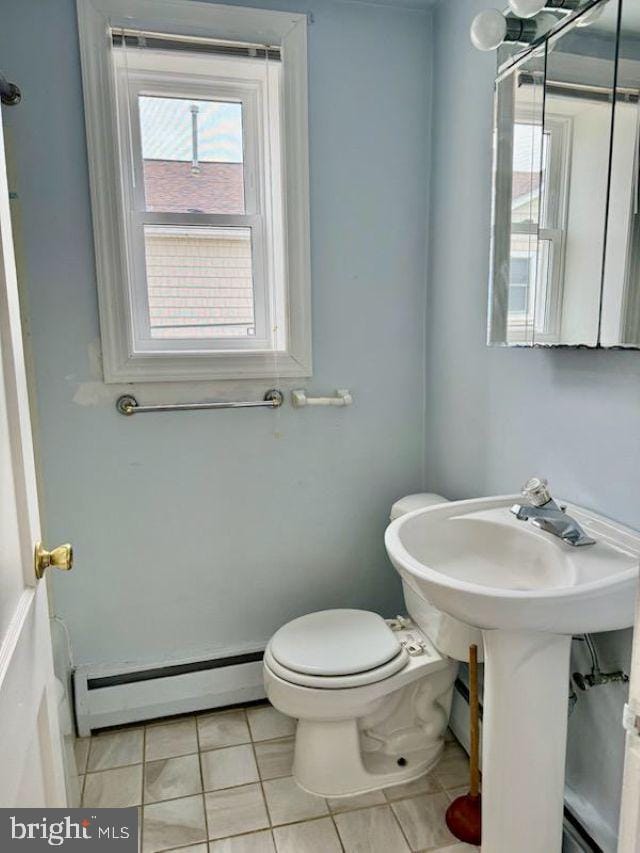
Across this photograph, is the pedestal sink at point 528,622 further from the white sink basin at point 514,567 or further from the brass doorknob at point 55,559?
the brass doorknob at point 55,559

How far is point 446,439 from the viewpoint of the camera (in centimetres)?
189

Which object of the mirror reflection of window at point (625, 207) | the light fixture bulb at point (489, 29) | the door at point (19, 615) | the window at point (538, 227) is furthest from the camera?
the window at point (538, 227)

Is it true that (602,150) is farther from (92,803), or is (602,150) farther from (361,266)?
(92,803)

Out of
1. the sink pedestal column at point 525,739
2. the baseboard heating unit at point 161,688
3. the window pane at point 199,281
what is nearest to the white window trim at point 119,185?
the window pane at point 199,281

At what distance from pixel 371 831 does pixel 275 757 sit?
0.39 m

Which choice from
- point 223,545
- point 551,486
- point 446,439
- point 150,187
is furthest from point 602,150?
point 223,545

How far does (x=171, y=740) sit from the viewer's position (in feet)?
Result: 5.99

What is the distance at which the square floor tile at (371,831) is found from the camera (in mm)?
1439

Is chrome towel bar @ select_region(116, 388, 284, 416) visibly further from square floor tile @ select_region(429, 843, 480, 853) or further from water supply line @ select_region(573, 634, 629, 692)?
square floor tile @ select_region(429, 843, 480, 853)

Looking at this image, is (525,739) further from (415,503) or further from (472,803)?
(415,503)

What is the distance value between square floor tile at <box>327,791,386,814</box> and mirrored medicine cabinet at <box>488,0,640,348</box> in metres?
1.34

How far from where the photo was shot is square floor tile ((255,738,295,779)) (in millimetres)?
1688

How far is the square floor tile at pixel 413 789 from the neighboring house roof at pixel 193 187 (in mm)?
1874

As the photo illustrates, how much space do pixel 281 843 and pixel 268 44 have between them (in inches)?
90.0
